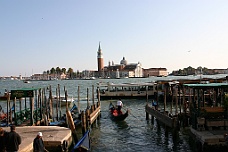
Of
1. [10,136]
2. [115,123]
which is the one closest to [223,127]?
[10,136]

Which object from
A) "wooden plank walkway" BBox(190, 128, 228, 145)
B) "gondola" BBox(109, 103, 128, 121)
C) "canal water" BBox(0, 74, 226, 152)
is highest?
"wooden plank walkway" BBox(190, 128, 228, 145)

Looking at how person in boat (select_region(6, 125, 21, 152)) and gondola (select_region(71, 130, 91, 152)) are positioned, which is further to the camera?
gondola (select_region(71, 130, 91, 152))

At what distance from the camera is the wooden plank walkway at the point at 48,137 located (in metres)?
11.7

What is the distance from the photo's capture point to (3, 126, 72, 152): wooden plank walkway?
11661mm

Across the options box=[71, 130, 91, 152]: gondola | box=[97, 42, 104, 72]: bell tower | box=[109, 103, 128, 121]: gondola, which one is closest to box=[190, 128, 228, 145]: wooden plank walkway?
box=[71, 130, 91, 152]: gondola

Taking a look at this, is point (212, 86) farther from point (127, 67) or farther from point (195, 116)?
point (127, 67)

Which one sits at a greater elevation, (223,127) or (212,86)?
(212,86)

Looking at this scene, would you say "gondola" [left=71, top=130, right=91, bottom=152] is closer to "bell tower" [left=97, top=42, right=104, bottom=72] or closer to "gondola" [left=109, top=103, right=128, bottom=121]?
"gondola" [left=109, top=103, right=128, bottom=121]

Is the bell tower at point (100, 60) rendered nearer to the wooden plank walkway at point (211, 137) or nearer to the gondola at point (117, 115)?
the gondola at point (117, 115)

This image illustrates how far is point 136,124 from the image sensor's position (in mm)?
21562

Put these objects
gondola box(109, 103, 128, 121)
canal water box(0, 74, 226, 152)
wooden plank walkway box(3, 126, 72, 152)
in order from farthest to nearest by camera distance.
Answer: gondola box(109, 103, 128, 121), canal water box(0, 74, 226, 152), wooden plank walkway box(3, 126, 72, 152)

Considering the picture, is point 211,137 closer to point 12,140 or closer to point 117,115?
point 12,140

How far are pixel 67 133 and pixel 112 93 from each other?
3012 cm

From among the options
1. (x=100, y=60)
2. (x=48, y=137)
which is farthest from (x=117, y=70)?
(x=48, y=137)
